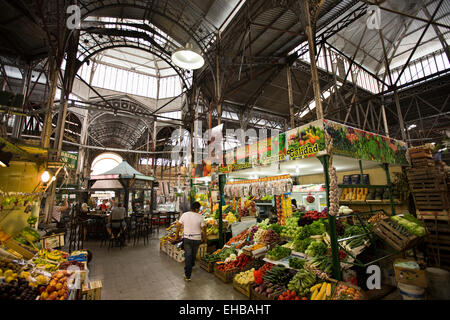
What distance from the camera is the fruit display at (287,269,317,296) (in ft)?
11.5

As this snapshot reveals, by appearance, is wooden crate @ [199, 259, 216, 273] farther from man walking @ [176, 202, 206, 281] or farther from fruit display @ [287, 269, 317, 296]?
fruit display @ [287, 269, 317, 296]

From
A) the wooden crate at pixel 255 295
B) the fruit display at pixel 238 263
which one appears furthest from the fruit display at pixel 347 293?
the fruit display at pixel 238 263

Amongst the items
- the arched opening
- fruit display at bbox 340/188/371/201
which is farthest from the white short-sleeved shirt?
the arched opening

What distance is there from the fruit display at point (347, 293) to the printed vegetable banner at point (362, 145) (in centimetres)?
218

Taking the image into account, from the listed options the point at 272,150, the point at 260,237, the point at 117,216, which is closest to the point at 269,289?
the point at 260,237

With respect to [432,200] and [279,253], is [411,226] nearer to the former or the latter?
[432,200]

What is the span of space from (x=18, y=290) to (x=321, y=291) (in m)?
4.30

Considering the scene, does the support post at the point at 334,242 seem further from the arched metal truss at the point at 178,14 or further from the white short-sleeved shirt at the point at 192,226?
the arched metal truss at the point at 178,14

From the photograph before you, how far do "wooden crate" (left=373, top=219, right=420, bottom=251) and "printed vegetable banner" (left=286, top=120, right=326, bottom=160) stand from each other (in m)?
2.37

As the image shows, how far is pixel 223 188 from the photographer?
669 cm
